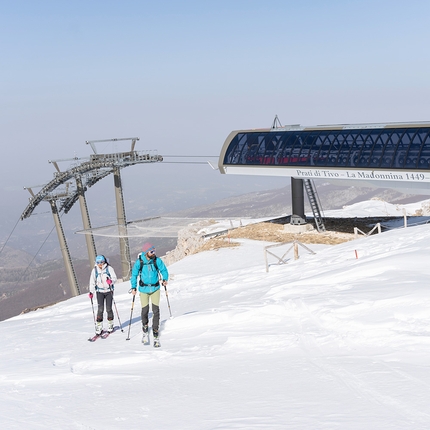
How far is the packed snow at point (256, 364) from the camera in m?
6.68

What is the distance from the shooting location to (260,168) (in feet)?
108

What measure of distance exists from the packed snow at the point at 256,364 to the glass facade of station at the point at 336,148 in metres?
13.3

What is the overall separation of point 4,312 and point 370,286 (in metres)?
168

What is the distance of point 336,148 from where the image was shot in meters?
29.9

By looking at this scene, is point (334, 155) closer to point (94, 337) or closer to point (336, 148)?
point (336, 148)

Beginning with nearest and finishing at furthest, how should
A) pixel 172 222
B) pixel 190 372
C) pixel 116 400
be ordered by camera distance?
pixel 116 400 → pixel 190 372 → pixel 172 222

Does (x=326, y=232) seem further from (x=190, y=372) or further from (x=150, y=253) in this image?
(x=190, y=372)

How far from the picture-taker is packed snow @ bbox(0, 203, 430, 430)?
668 centimetres

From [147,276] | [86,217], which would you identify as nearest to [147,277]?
[147,276]

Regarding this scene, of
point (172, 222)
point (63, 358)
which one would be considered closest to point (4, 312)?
point (172, 222)

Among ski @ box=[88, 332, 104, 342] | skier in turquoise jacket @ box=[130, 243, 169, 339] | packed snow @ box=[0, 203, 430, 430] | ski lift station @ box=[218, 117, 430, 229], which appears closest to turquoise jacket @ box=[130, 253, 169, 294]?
skier in turquoise jacket @ box=[130, 243, 169, 339]

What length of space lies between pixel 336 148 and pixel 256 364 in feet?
74.8

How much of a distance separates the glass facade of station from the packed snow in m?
13.3

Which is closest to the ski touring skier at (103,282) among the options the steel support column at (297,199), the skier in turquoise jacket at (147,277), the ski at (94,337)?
the ski at (94,337)
